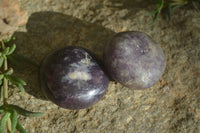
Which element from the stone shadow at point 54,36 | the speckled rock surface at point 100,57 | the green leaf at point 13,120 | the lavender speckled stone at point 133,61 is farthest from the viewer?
the stone shadow at point 54,36

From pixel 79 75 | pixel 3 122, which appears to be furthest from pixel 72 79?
pixel 3 122

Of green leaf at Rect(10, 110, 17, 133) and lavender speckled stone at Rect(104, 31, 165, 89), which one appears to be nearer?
green leaf at Rect(10, 110, 17, 133)

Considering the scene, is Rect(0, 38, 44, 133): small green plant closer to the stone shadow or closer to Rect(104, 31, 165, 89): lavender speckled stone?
the stone shadow

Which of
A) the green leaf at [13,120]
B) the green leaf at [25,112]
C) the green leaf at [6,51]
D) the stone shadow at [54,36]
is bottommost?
the green leaf at [13,120]

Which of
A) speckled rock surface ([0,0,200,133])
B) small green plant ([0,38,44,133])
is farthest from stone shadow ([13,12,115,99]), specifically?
small green plant ([0,38,44,133])

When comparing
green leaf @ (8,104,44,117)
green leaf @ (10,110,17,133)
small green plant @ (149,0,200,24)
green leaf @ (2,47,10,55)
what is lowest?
green leaf @ (10,110,17,133)

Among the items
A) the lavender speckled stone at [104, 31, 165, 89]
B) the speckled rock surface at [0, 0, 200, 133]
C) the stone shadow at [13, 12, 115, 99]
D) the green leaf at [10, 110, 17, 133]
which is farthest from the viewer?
the stone shadow at [13, 12, 115, 99]

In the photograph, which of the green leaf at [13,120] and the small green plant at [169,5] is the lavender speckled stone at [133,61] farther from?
the green leaf at [13,120]

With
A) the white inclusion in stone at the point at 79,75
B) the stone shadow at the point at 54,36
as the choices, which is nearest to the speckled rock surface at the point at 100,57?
the stone shadow at the point at 54,36
